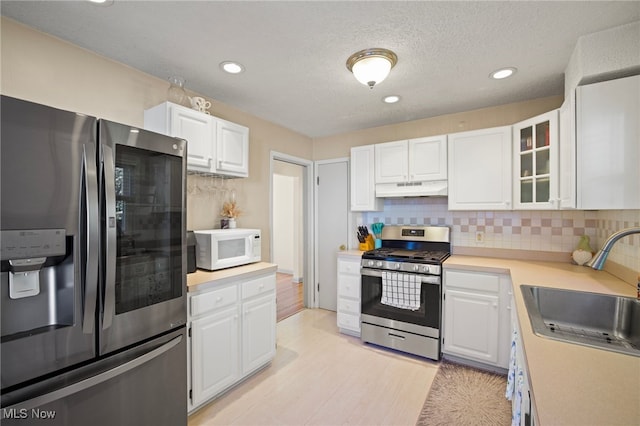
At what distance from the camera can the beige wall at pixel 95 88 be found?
1608 millimetres

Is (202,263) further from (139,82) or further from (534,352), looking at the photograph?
(534,352)

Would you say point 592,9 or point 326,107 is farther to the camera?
point 326,107

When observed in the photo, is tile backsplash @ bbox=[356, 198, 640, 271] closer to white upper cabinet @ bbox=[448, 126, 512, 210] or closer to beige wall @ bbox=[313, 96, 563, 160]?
white upper cabinet @ bbox=[448, 126, 512, 210]

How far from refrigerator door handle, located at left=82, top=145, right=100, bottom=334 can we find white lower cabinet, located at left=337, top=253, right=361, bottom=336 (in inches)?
93.0

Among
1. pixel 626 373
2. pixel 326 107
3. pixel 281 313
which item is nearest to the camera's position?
pixel 626 373

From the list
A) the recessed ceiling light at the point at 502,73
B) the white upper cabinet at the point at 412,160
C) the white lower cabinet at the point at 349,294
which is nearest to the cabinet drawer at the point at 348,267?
the white lower cabinet at the point at 349,294

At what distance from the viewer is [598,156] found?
1.66m

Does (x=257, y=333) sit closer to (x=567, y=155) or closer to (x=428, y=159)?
(x=428, y=159)

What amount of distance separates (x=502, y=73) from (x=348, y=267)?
2.27 metres

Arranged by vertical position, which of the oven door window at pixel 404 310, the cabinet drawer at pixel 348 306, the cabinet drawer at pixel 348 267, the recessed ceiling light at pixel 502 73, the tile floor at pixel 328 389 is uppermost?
the recessed ceiling light at pixel 502 73

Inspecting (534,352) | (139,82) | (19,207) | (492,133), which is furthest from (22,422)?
(492,133)

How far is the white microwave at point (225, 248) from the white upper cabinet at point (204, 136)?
1.78 feet

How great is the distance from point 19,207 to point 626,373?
2.16m

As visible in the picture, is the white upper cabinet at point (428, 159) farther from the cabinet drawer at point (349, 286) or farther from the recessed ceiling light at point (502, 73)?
the cabinet drawer at point (349, 286)
